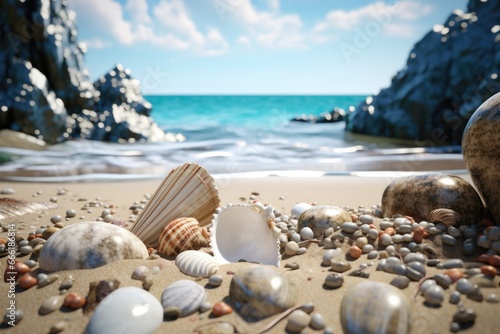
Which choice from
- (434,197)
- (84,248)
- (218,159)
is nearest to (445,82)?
(218,159)

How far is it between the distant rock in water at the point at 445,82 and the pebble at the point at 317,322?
12.5 metres

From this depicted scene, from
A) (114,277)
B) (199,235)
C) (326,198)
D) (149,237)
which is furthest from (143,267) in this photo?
(326,198)

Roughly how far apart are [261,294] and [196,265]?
624 mm

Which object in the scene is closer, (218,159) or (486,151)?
(486,151)

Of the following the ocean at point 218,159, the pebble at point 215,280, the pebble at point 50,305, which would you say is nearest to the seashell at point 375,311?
the pebble at point 215,280

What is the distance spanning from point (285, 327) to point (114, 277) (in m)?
1.11

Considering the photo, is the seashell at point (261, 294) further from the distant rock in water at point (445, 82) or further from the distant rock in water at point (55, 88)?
the distant rock in water at point (55, 88)

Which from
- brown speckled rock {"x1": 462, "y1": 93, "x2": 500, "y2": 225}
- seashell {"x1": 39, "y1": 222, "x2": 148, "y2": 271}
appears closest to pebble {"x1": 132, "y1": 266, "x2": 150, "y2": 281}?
seashell {"x1": 39, "y1": 222, "x2": 148, "y2": 271}

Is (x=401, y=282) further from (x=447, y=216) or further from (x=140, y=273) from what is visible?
(x=140, y=273)

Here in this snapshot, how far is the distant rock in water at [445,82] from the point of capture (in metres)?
12.5

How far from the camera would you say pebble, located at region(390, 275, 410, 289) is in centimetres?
203

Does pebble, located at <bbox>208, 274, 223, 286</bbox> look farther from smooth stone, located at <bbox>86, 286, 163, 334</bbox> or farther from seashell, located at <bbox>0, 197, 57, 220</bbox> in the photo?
seashell, located at <bbox>0, 197, 57, 220</bbox>

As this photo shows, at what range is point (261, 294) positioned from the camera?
1898 millimetres

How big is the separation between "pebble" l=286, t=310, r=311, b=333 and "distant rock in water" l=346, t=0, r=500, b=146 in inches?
491
